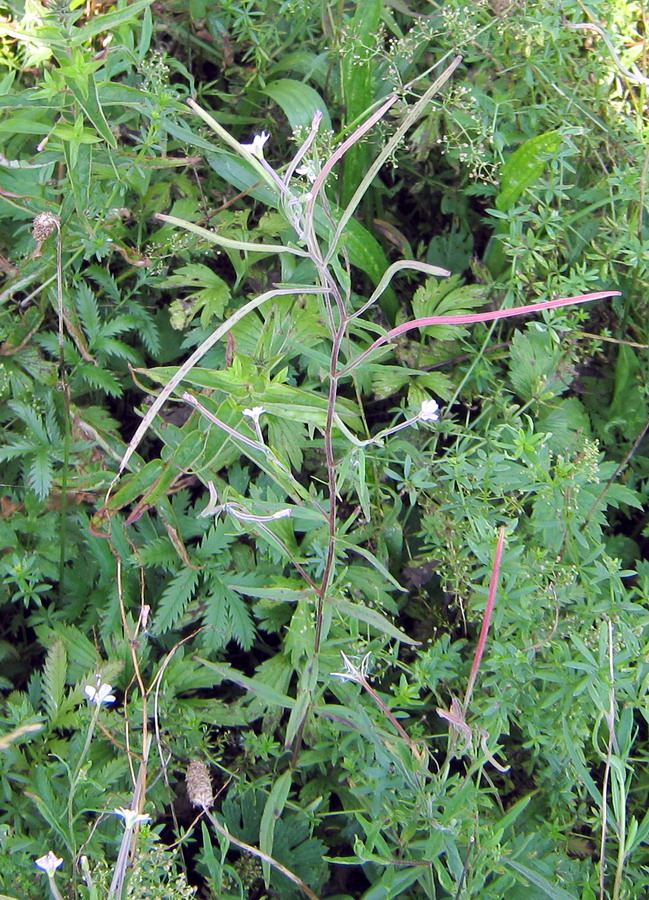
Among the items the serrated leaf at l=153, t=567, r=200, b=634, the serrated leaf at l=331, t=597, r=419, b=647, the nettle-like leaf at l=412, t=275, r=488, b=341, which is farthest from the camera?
the nettle-like leaf at l=412, t=275, r=488, b=341

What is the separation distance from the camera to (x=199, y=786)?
53.1 inches

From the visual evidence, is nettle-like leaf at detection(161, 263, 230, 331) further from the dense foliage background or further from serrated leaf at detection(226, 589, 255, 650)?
serrated leaf at detection(226, 589, 255, 650)

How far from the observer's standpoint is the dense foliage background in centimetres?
141

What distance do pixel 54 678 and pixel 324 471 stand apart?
77cm

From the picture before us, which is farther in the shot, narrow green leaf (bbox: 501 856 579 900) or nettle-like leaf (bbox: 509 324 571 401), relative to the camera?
nettle-like leaf (bbox: 509 324 571 401)

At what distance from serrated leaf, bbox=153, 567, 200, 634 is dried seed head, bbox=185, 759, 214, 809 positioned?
32 cm

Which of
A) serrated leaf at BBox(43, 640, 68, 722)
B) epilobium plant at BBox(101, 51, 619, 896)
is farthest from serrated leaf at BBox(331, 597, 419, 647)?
serrated leaf at BBox(43, 640, 68, 722)

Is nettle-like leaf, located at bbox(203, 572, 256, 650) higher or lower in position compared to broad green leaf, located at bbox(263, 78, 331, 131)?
lower

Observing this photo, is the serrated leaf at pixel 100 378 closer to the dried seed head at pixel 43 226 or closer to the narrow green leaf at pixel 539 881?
the dried seed head at pixel 43 226

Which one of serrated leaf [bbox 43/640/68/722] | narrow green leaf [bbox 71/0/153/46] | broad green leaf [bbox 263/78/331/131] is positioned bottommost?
serrated leaf [bbox 43/640/68/722]

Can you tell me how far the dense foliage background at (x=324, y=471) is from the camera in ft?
4.61

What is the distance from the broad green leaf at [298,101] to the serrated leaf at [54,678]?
1.42m

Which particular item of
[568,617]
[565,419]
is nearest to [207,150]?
[565,419]

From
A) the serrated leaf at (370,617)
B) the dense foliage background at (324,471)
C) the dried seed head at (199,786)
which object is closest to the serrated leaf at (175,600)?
the dense foliage background at (324,471)
